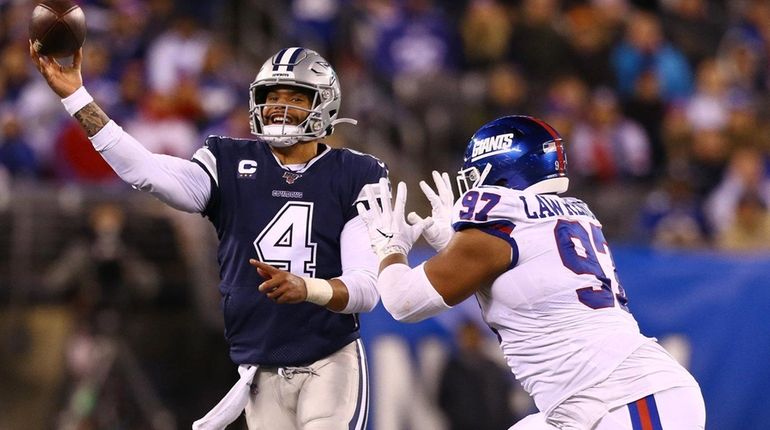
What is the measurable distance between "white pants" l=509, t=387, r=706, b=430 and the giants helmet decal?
2.88 ft

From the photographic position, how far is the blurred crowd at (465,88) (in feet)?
36.1

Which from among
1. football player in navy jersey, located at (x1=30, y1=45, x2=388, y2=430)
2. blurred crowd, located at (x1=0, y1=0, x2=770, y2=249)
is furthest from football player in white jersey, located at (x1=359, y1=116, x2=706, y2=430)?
blurred crowd, located at (x1=0, y1=0, x2=770, y2=249)

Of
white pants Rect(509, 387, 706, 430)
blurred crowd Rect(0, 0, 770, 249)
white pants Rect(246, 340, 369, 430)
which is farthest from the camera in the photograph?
blurred crowd Rect(0, 0, 770, 249)

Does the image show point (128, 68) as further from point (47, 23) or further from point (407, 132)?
point (47, 23)

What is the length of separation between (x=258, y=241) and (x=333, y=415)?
732 mm

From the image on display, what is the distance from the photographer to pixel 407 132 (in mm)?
12102

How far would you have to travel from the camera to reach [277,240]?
484 cm

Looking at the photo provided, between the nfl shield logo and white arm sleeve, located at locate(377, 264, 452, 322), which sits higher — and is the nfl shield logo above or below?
above

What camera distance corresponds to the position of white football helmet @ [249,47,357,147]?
4957mm

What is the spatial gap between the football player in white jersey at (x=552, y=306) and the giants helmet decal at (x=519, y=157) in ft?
0.35

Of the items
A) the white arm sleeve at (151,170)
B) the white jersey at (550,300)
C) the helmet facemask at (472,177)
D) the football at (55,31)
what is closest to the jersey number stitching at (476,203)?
the white jersey at (550,300)

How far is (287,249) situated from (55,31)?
1.19 m

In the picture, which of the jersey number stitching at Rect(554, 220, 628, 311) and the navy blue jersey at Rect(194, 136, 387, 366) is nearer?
the jersey number stitching at Rect(554, 220, 628, 311)

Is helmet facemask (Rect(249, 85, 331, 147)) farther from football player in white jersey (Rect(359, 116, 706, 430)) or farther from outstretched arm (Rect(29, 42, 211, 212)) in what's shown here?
football player in white jersey (Rect(359, 116, 706, 430))
